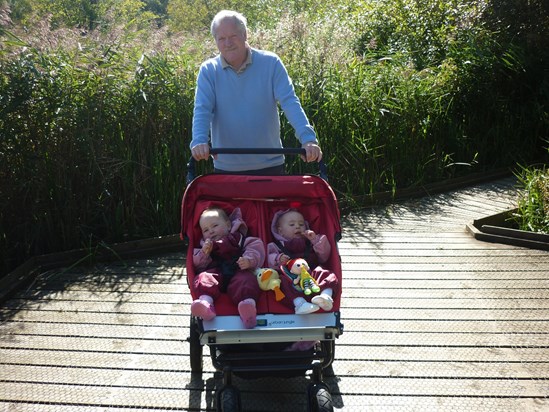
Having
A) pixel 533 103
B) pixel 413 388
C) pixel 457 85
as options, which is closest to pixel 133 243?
pixel 413 388

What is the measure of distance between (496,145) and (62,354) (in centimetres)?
560

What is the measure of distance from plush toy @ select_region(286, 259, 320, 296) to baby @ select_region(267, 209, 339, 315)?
0.03m

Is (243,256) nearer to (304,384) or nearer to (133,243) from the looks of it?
(304,384)

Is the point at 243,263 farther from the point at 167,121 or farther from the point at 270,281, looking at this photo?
the point at 167,121

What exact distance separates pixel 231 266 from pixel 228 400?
1.86ft

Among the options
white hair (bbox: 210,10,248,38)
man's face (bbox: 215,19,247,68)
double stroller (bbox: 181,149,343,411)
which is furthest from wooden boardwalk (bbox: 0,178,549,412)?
white hair (bbox: 210,10,248,38)

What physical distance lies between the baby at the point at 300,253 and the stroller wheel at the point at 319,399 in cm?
29

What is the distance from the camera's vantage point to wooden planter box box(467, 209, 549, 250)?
517 cm

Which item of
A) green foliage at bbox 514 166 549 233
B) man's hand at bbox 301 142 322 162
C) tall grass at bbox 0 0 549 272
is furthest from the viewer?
green foliage at bbox 514 166 549 233

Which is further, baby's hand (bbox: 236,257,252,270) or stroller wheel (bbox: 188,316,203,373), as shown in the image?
stroller wheel (bbox: 188,316,203,373)

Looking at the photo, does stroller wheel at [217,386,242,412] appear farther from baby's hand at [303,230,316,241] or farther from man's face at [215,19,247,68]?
man's face at [215,19,247,68]

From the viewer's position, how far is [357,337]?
3.67 metres

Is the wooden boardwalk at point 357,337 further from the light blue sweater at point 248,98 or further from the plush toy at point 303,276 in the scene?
the light blue sweater at point 248,98

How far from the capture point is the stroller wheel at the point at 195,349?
3152mm
